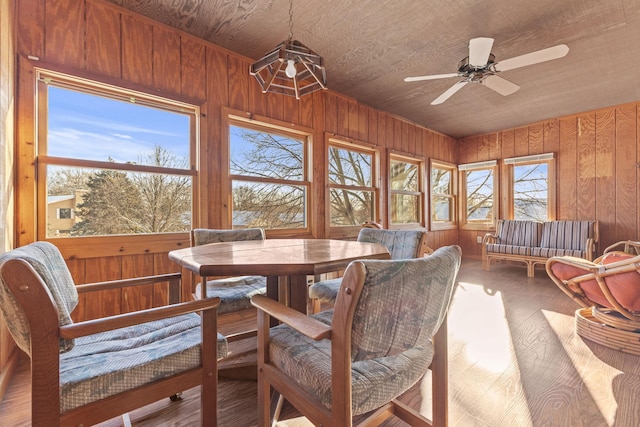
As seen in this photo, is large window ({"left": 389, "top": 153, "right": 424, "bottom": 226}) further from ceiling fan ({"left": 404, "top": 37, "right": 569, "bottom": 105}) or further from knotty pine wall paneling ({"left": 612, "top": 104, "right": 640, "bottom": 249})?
knotty pine wall paneling ({"left": 612, "top": 104, "right": 640, "bottom": 249})

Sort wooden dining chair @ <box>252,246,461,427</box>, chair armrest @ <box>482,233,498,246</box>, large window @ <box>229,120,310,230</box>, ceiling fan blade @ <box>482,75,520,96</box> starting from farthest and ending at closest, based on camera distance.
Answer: chair armrest @ <box>482,233,498,246</box>
large window @ <box>229,120,310,230</box>
ceiling fan blade @ <box>482,75,520,96</box>
wooden dining chair @ <box>252,246,461,427</box>

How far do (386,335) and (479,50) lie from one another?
243cm

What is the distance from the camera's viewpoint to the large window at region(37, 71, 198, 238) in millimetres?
2029

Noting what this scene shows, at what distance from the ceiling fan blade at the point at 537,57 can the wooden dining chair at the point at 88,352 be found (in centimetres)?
282

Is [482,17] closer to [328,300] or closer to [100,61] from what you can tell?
[328,300]

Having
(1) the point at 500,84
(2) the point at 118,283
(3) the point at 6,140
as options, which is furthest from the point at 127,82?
(1) the point at 500,84

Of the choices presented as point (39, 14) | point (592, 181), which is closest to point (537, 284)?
point (592, 181)

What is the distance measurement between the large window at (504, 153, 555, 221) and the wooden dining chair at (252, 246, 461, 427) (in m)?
5.35

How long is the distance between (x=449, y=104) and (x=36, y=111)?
459 cm

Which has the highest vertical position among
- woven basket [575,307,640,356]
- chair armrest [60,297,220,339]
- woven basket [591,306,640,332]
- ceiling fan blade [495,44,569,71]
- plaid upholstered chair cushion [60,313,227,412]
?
ceiling fan blade [495,44,569,71]

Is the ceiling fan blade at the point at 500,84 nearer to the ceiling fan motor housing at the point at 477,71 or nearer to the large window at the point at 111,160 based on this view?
the ceiling fan motor housing at the point at 477,71

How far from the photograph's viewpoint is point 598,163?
4430 millimetres

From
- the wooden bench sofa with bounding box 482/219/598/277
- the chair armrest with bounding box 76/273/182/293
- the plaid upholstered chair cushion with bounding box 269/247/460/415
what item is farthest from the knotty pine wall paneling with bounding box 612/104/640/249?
the chair armrest with bounding box 76/273/182/293

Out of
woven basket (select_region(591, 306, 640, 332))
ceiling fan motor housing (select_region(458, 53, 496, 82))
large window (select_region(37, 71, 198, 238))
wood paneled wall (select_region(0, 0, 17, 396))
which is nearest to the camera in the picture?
wood paneled wall (select_region(0, 0, 17, 396))
